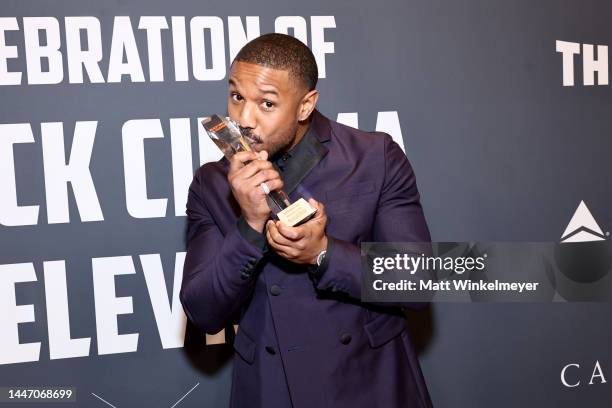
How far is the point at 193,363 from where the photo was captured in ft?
7.30

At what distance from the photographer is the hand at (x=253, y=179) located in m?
1.29

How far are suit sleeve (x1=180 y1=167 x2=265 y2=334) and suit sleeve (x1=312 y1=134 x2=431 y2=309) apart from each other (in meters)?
0.16

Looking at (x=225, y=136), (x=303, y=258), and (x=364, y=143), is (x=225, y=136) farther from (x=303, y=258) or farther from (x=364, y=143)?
(x=364, y=143)

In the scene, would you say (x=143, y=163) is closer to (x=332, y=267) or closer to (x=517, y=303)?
(x=332, y=267)

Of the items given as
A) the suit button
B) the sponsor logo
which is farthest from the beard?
the sponsor logo

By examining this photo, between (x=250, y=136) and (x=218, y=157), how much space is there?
0.75 meters

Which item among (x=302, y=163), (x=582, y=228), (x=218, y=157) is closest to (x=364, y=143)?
(x=302, y=163)

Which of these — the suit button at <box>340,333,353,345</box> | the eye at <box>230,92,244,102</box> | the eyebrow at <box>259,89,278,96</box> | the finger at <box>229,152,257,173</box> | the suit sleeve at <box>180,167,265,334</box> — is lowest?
the suit button at <box>340,333,353,345</box>

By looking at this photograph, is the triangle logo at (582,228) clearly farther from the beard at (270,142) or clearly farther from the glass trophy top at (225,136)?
the glass trophy top at (225,136)

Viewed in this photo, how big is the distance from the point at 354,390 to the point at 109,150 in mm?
1077

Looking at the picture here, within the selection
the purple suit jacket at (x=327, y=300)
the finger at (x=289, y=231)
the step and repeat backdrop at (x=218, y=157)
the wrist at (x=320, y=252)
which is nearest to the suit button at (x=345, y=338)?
the purple suit jacket at (x=327, y=300)

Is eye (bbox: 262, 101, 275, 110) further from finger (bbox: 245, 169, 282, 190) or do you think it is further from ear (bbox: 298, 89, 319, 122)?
finger (bbox: 245, 169, 282, 190)

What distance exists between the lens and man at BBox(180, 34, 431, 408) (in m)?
1.42

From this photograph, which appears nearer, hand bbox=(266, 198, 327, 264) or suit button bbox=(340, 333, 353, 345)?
hand bbox=(266, 198, 327, 264)
